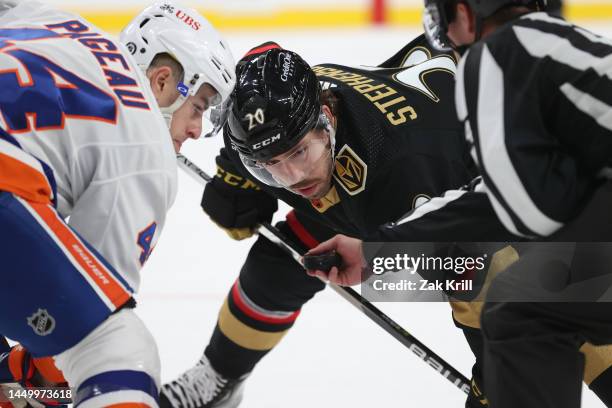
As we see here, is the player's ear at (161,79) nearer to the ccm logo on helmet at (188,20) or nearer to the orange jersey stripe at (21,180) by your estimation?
the ccm logo on helmet at (188,20)

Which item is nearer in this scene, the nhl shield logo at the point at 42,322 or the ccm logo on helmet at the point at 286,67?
the nhl shield logo at the point at 42,322

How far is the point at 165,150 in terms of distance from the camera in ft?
5.56

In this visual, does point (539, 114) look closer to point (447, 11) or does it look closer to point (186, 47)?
point (447, 11)

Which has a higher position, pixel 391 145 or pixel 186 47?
pixel 186 47

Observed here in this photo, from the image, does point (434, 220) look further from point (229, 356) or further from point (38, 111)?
point (229, 356)

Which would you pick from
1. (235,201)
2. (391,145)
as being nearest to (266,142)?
(391,145)

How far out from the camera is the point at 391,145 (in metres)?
2.18

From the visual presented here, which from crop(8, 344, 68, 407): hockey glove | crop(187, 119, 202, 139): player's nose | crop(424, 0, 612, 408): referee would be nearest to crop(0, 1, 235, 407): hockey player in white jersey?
crop(8, 344, 68, 407): hockey glove

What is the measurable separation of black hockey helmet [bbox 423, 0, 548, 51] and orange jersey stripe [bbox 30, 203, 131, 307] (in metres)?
0.73

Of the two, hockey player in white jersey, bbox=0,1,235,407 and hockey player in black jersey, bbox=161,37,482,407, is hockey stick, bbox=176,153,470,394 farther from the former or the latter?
hockey player in white jersey, bbox=0,1,235,407

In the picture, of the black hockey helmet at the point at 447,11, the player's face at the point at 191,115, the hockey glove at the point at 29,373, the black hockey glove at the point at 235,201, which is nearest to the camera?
the black hockey helmet at the point at 447,11

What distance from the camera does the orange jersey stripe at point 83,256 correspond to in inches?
59.6

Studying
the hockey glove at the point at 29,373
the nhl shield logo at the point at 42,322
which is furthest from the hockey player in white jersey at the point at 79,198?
the hockey glove at the point at 29,373

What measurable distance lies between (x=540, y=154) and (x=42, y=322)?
33.9 inches
